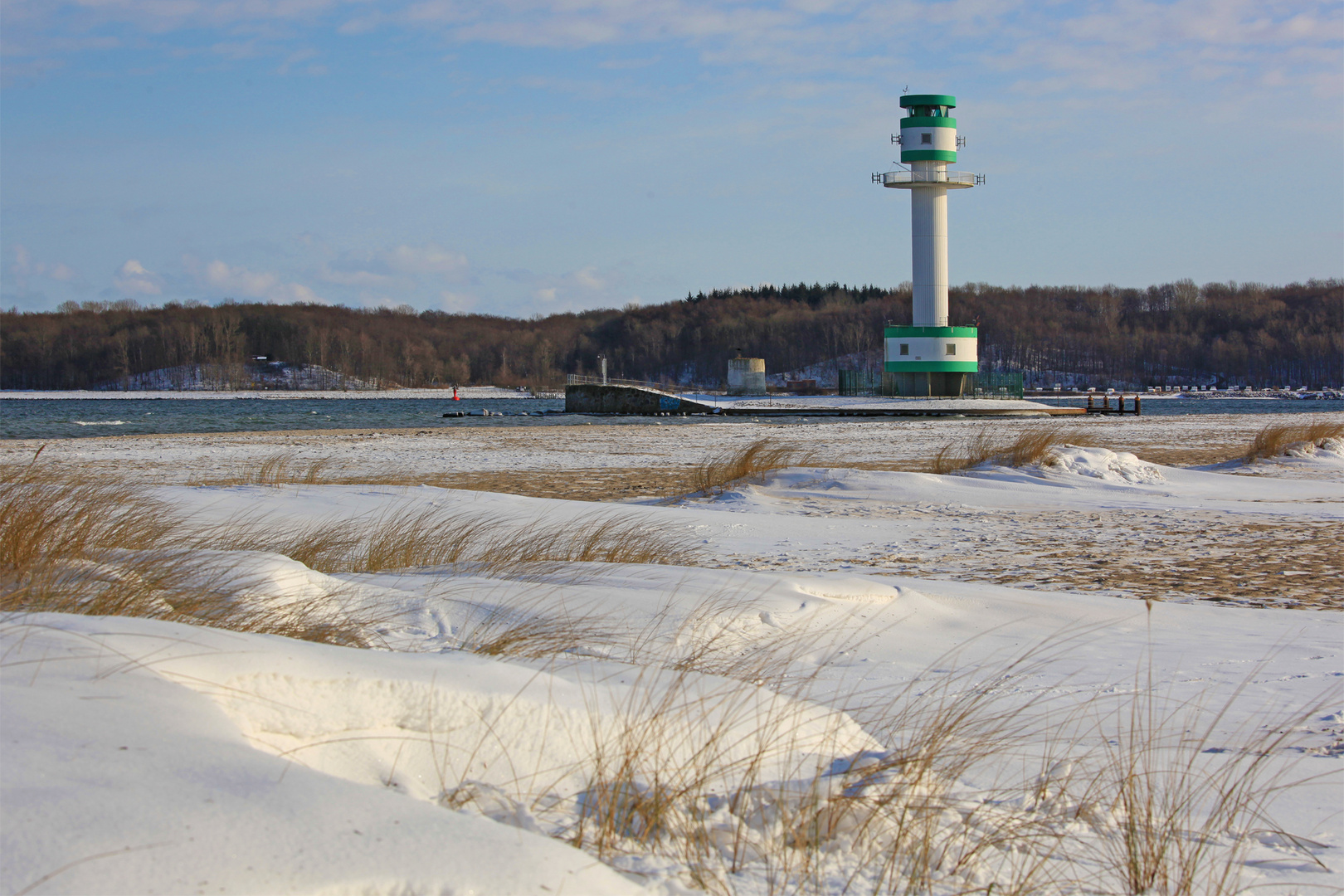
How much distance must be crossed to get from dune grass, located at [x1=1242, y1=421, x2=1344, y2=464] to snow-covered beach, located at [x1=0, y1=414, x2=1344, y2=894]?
11313 millimetres

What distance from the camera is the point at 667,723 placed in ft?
9.94

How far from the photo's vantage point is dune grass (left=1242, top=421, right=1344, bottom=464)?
18.3m

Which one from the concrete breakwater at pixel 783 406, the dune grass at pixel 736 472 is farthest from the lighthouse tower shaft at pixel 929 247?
the dune grass at pixel 736 472

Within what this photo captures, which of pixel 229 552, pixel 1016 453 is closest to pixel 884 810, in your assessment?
pixel 229 552

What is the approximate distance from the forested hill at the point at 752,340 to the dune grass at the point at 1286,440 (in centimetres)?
10775

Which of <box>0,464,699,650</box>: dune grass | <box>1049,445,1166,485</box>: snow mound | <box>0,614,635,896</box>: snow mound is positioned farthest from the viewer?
<box>1049,445,1166,485</box>: snow mound

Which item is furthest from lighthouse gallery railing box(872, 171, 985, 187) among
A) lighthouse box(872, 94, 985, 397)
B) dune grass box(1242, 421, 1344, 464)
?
dune grass box(1242, 421, 1344, 464)

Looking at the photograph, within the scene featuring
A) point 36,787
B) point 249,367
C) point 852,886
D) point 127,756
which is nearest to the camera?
point 36,787

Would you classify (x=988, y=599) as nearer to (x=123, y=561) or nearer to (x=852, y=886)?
(x=852, y=886)

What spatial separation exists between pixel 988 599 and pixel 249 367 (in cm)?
15064

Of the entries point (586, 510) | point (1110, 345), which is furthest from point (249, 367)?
point (586, 510)

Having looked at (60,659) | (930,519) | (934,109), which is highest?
(934,109)

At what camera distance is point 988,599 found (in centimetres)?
633

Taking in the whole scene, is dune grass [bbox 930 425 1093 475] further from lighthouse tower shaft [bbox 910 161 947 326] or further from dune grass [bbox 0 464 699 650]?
lighthouse tower shaft [bbox 910 161 947 326]
